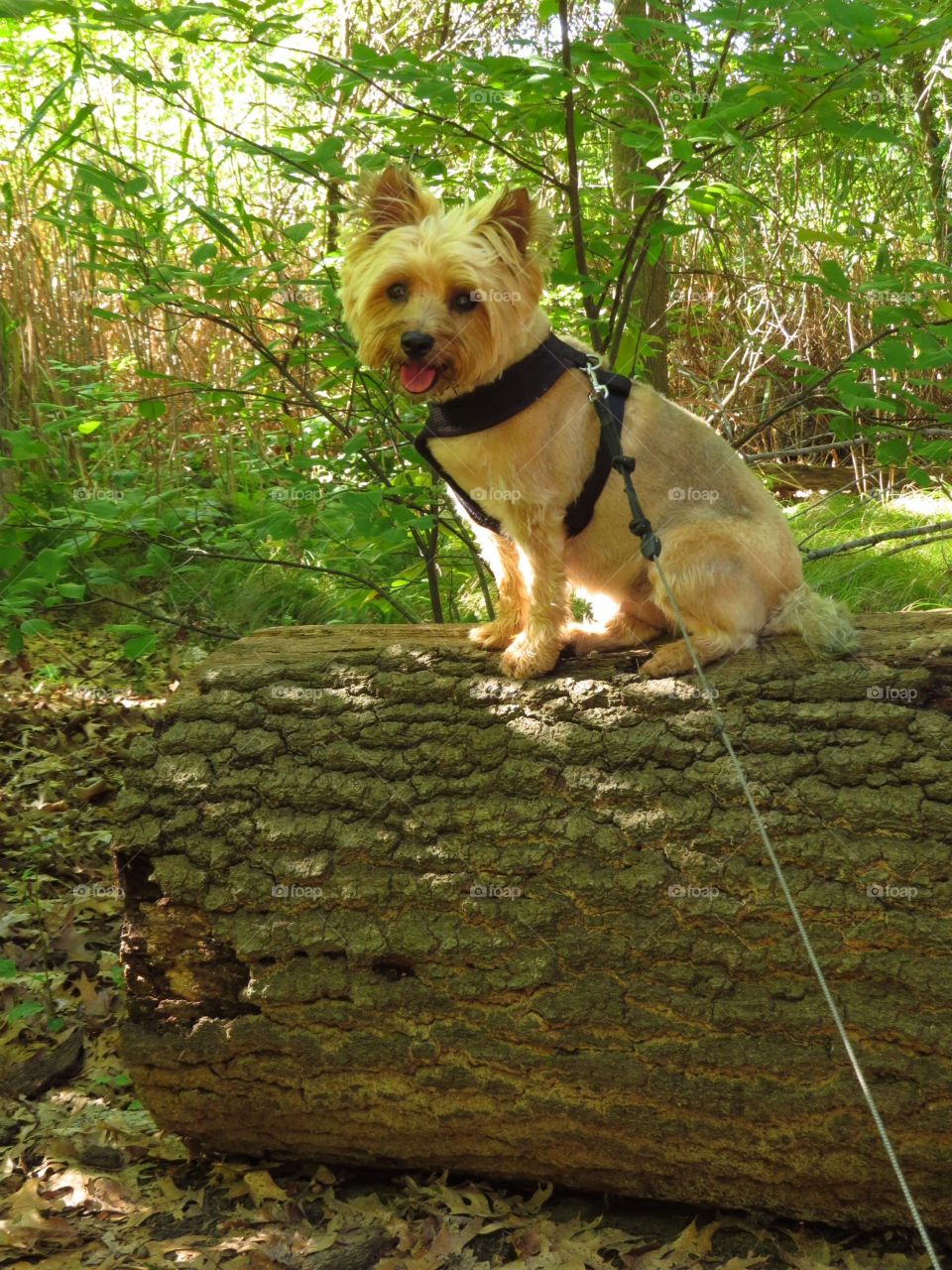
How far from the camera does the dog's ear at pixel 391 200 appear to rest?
3.99 meters

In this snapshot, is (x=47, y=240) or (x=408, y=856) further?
(x=47, y=240)

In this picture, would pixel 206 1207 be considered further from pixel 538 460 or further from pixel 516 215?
pixel 516 215

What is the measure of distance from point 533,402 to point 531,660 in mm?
977

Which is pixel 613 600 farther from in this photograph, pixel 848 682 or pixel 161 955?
pixel 161 955

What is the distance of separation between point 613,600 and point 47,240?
6.62 m

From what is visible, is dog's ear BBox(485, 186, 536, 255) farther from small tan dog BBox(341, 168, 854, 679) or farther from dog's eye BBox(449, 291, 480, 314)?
dog's eye BBox(449, 291, 480, 314)

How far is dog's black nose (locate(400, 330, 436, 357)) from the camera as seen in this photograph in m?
3.79

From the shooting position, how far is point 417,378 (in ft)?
12.8

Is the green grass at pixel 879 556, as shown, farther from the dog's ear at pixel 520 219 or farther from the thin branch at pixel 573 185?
the dog's ear at pixel 520 219

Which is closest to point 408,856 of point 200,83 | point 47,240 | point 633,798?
point 633,798

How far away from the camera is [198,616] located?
7.57m

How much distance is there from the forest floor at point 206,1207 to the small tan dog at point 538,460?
1.90m

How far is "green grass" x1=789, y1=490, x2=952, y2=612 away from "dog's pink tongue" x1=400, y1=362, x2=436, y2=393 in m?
3.93

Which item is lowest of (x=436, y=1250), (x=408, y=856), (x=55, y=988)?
(x=436, y=1250)
